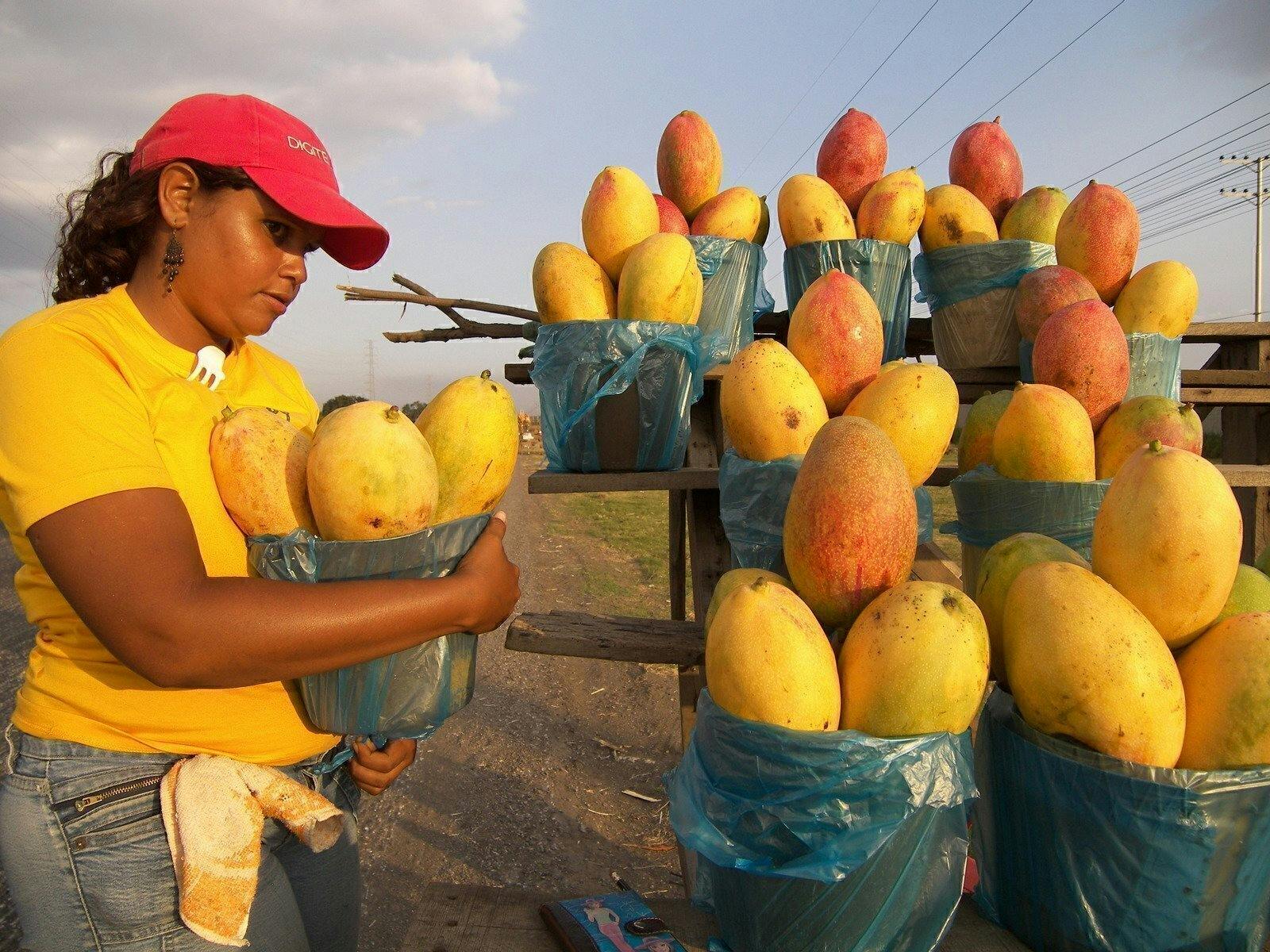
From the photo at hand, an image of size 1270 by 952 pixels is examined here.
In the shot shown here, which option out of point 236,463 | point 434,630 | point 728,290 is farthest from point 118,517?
point 728,290

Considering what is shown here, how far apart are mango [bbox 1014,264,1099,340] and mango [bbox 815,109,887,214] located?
27.4 inches

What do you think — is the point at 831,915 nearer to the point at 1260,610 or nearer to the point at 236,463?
the point at 1260,610

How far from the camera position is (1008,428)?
2020 millimetres

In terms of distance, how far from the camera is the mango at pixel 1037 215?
298 centimetres

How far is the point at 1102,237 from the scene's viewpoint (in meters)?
2.65

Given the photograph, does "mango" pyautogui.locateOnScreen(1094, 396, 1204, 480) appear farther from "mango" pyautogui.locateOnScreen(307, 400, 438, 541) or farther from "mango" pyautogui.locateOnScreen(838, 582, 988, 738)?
"mango" pyautogui.locateOnScreen(307, 400, 438, 541)

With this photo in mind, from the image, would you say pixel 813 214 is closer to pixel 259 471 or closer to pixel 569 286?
pixel 569 286

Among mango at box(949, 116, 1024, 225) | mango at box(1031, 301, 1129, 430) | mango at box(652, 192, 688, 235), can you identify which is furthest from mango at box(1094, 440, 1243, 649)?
mango at box(949, 116, 1024, 225)

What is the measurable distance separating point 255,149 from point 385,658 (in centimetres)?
80

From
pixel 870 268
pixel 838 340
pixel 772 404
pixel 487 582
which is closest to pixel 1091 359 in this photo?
pixel 838 340

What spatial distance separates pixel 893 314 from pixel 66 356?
8.09ft

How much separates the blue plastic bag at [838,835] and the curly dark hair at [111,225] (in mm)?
1178

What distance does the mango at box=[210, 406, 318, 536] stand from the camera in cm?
Result: 126

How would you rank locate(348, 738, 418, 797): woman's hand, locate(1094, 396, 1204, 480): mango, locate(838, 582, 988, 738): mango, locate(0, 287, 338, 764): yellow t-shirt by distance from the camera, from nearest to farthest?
locate(0, 287, 338, 764): yellow t-shirt
locate(838, 582, 988, 738): mango
locate(348, 738, 418, 797): woman's hand
locate(1094, 396, 1204, 480): mango
